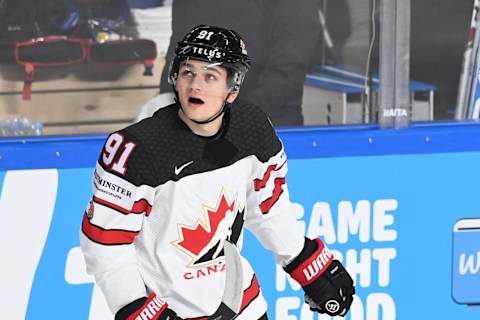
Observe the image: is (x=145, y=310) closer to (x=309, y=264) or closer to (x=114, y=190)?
(x=114, y=190)

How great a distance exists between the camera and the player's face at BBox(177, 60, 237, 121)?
127 inches

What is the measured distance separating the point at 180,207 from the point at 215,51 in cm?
41

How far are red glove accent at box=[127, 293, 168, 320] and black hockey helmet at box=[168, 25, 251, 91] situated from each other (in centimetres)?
56

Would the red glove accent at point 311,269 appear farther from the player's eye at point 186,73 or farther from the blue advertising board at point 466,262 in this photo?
the blue advertising board at point 466,262

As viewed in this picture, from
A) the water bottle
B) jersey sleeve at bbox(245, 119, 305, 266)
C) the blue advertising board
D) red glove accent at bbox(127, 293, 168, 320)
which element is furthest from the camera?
the blue advertising board

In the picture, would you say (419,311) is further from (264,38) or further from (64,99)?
(64,99)

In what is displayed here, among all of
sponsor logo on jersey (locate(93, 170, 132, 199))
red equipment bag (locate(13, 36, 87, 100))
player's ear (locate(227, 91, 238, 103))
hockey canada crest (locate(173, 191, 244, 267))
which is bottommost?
hockey canada crest (locate(173, 191, 244, 267))

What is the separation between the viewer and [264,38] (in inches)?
179

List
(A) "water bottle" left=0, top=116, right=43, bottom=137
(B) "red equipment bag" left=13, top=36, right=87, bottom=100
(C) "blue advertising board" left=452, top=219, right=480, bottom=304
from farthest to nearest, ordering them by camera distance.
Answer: (C) "blue advertising board" left=452, top=219, right=480, bottom=304 → (A) "water bottle" left=0, top=116, right=43, bottom=137 → (B) "red equipment bag" left=13, top=36, right=87, bottom=100

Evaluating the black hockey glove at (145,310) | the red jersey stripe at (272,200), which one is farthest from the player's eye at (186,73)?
the black hockey glove at (145,310)

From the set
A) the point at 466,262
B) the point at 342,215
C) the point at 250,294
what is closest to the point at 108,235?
the point at 250,294

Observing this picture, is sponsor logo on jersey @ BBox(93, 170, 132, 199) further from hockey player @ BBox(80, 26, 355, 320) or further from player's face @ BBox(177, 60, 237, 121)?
player's face @ BBox(177, 60, 237, 121)

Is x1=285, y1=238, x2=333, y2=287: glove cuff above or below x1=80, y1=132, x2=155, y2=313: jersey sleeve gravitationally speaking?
below

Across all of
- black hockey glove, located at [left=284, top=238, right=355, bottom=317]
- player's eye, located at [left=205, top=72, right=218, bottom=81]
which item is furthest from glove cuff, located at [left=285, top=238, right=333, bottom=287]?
player's eye, located at [left=205, top=72, right=218, bottom=81]
